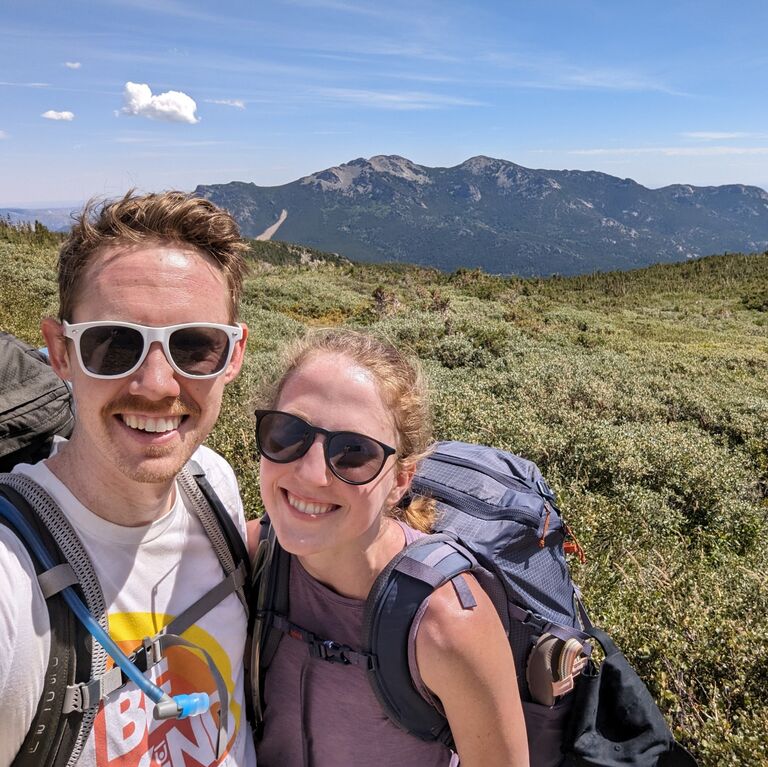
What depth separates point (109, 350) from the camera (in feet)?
5.43

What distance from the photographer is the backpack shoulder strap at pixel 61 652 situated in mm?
1341

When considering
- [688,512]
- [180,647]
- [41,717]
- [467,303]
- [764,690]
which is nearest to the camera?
[41,717]

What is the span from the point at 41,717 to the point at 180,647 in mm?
411

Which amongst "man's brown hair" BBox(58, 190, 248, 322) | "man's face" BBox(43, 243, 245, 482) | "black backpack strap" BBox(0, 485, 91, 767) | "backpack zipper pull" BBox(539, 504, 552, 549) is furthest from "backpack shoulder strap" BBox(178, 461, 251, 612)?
"backpack zipper pull" BBox(539, 504, 552, 549)

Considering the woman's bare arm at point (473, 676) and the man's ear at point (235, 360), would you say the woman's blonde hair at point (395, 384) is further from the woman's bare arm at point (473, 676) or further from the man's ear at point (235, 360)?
the woman's bare arm at point (473, 676)

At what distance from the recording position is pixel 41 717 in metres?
1.33

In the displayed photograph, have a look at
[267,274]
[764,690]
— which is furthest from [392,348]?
[267,274]

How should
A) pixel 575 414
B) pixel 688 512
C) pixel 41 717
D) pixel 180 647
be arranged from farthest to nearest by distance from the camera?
pixel 575 414
pixel 688 512
pixel 180 647
pixel 41 717

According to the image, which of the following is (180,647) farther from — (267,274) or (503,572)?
(267,274)

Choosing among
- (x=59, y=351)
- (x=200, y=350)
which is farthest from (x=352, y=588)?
(x=59, y=351)

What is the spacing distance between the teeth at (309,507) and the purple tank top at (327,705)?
28cm

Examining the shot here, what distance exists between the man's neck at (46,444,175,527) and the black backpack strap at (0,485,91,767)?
0.86 feet

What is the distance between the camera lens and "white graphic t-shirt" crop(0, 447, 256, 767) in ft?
4.30

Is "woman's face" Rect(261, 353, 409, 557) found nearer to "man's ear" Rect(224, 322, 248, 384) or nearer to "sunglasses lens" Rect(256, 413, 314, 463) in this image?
"sunglasses lens" Rect(256, 413, 314, 463)
